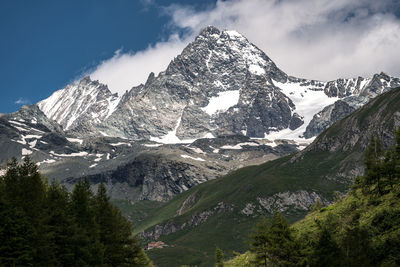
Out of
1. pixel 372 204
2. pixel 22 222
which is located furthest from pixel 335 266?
pixel 22 222

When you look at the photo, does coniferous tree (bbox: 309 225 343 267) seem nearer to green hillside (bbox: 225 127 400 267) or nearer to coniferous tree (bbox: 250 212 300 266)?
green hillside (bbox: 225 127 400 267)

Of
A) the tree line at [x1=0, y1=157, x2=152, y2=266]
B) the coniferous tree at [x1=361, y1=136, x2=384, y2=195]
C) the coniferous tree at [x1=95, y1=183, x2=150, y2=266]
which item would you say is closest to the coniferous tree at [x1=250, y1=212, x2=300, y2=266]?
the coniferous tree at [x1=361, y1=136, x2=384, y2=195]

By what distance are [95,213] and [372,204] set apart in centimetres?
4162

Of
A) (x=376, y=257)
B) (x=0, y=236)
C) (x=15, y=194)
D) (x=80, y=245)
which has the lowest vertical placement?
(x=376, y=257)

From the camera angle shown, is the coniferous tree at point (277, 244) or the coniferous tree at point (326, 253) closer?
the coniferous tree at point (326, 253)

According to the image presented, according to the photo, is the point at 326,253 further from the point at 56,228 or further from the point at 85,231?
the point at 56,228

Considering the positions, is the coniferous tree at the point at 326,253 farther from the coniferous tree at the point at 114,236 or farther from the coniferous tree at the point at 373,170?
the coniferous tree at the point at 114,236

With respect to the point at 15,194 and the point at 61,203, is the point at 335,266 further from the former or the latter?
the point at 15,194

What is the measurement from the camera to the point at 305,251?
200 ft

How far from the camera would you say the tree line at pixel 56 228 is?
5494 centimetres

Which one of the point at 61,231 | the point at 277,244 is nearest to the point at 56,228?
the point at 61,231

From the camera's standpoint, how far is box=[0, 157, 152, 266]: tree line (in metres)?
54.9

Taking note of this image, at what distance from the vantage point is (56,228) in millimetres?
61500

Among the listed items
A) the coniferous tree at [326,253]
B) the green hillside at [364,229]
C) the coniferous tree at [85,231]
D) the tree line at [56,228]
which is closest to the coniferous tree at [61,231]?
the tree line at [56,228]
